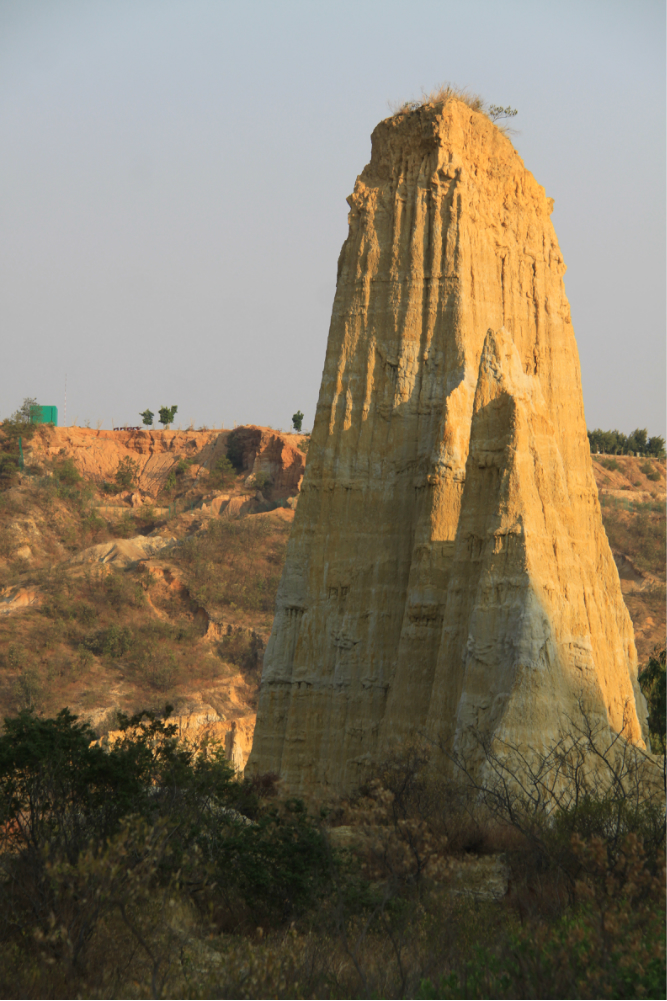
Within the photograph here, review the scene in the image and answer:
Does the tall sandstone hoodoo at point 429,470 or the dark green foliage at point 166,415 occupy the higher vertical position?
the dark green foliage at point 166,415

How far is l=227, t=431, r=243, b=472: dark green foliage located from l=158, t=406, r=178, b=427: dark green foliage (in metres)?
12.5

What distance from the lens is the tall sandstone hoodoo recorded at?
1709cm

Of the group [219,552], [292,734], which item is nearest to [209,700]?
[219,552]

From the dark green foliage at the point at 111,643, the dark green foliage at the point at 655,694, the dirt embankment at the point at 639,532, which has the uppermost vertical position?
the dirt embankment at the point at 639,532

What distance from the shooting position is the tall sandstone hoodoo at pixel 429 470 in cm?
1709

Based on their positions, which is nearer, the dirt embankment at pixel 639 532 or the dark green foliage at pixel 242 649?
the dirt embankment at pixel 639 532

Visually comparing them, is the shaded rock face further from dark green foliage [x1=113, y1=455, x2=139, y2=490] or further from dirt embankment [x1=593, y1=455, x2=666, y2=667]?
dirt embankment [x1=593, y1=455, x2=666, y2=667]

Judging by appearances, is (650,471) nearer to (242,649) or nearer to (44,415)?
(242,649)

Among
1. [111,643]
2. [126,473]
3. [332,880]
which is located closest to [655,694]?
[332,880]

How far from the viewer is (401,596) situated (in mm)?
20469

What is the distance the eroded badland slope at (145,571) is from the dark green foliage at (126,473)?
0.38 metres

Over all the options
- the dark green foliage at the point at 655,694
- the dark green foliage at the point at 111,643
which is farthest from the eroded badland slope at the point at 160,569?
the dark green foliage at the point at 655,694

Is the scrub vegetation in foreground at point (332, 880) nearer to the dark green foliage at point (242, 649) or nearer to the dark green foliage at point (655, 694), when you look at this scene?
the dark green foliage at point (655, 694)

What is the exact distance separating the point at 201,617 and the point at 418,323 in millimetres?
47640
